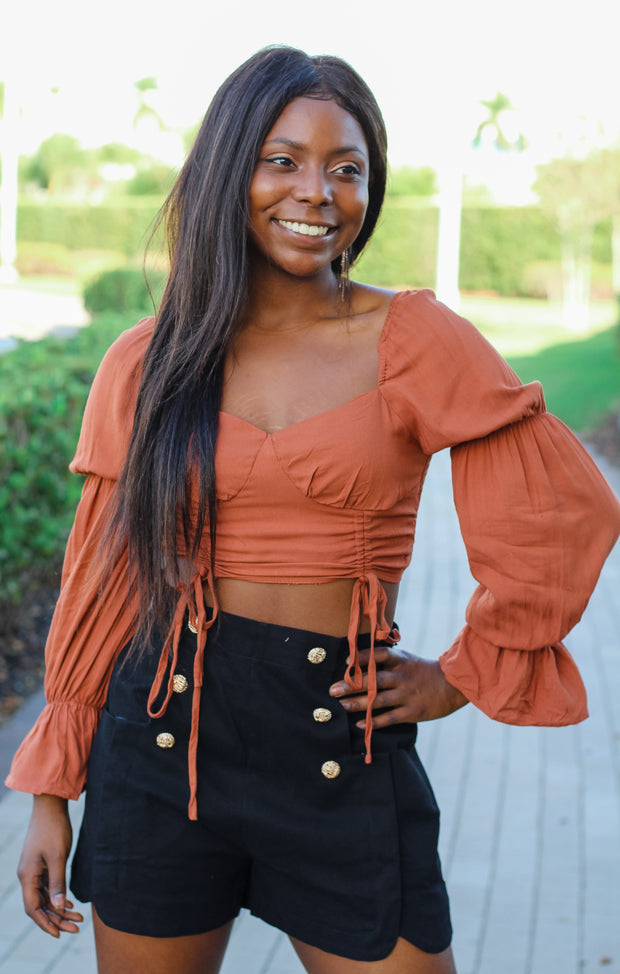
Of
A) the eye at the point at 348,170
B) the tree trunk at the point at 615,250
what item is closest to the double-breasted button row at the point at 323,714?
the eye at the point at 348,170

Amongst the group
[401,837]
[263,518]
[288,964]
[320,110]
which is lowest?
[288,964]

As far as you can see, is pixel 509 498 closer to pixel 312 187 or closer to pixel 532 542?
pixel 532 542

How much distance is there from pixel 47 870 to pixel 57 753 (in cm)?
21

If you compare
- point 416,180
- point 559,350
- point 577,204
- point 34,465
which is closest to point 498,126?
point 416,180

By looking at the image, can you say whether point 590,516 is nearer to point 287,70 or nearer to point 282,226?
point 282,226

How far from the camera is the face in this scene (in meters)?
1.85

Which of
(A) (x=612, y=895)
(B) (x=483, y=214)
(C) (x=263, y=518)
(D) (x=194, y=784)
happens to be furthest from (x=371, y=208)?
(B) (x=483, y=214)

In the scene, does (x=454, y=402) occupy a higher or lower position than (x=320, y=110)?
lower

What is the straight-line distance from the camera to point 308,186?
1853 mm

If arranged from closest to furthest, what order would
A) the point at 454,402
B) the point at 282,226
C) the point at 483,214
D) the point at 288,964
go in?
1. the point at 454,402
2. the point at 282,226
3. the point at 288,964
4. the point at 483,214

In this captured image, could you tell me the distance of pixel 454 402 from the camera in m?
1.78

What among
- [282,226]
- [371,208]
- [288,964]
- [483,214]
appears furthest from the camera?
[483,214]

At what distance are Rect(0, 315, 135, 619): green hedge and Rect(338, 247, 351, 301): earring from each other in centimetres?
323

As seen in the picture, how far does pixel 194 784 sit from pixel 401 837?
1.14 ft
